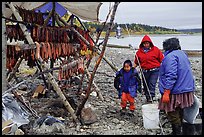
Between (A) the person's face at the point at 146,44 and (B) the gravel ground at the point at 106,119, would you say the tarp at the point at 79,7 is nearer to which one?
(A) the person's face at the point at 146,44

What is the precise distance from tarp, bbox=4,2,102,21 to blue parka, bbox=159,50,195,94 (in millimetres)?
2662

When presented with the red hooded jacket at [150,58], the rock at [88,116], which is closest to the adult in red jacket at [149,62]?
the red hooded jacket at [150,58]

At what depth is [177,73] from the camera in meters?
5.14

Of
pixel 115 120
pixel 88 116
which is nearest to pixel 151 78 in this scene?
pixel 115 120

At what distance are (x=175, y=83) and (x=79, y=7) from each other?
10.9ft

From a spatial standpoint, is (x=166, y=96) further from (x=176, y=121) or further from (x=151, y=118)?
(x=151, y=118)

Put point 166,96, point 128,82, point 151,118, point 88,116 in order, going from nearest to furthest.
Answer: point 166,96 < point 151,118 < point 88,116 < point 128,82

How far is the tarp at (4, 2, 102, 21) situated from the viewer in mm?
7233

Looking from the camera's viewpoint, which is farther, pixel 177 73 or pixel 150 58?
pixel 150 58

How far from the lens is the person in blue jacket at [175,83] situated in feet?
16.7

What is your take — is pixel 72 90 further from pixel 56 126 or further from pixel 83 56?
pixel 56 126

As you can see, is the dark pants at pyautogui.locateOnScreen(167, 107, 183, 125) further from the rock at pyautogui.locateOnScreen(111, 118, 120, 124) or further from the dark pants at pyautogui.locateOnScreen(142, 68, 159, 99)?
the dark pants at pyautogui.locateOnScreen(142, 68, 159, 99)

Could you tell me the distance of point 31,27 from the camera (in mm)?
6117

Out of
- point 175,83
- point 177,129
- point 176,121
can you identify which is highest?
point 175,83
